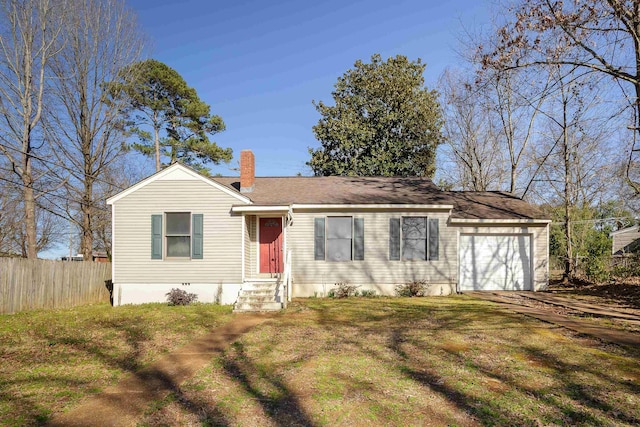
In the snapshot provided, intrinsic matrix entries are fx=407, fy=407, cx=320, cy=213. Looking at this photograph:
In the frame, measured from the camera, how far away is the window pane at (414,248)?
14555 millimetres

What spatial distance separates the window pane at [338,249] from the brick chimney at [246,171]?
385cm

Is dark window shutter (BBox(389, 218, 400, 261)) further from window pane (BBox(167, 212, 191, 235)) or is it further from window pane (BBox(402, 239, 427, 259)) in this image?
window pane (BBox(167, 212, 191, 235))

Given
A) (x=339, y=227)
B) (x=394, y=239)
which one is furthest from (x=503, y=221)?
(x=339, y=227)

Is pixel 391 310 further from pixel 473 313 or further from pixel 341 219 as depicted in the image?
pixel 341 219

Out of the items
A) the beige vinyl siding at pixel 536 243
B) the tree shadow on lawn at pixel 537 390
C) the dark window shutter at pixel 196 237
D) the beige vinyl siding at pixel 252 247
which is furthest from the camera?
the beige vinyl siding at pixel 536 243

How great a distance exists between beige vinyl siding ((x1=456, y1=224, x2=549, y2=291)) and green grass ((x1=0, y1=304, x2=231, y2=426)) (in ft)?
32.2

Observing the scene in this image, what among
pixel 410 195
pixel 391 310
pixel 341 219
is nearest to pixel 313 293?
pixel 341 219

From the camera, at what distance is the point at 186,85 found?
29.4 meters

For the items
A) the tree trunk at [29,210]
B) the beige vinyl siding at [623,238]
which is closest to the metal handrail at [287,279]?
the tree trunk at [29,210]

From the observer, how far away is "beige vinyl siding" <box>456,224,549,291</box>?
15445 mm

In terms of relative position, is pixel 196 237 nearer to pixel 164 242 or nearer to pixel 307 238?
pixel 164 242

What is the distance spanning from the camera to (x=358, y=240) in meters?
14.5

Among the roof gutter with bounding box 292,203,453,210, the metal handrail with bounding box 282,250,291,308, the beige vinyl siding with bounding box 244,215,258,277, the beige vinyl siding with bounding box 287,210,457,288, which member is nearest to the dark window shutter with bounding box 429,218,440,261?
the beige vinyl siding with bounding box 287,210,457,288

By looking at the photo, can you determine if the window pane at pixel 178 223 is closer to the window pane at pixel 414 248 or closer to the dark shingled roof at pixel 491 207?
the window pane at pixel 414 248
